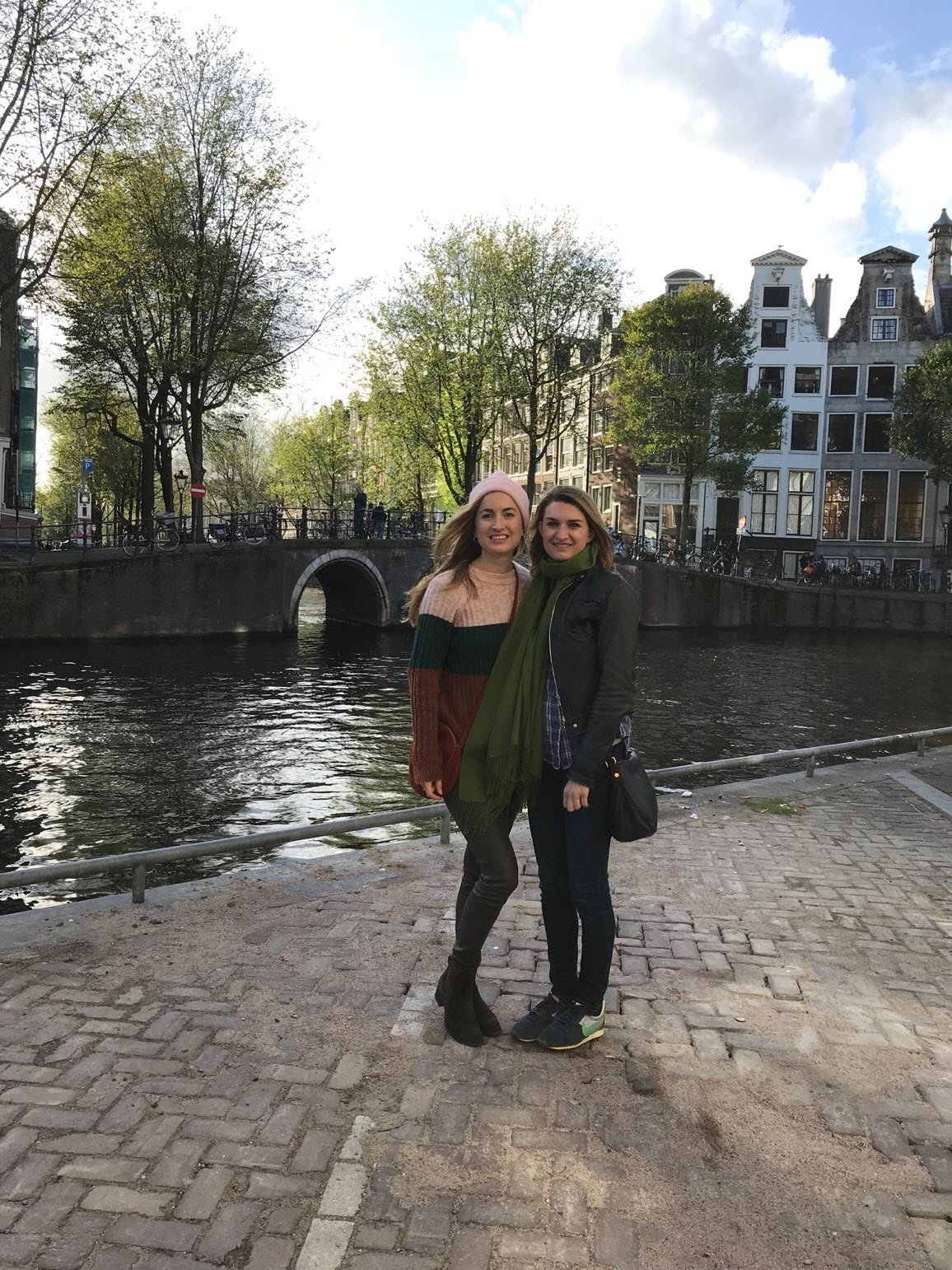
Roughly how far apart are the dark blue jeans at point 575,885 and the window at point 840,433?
160 ft

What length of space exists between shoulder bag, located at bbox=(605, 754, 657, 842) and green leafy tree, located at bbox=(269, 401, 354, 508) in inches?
2135

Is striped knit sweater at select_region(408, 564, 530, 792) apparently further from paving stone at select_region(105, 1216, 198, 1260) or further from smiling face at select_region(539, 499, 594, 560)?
paving stone at select_region(105, 1216, 198, 1260)

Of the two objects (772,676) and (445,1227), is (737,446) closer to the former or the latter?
(772,676)

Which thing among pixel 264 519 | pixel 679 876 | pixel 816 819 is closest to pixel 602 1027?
pixel 679 876

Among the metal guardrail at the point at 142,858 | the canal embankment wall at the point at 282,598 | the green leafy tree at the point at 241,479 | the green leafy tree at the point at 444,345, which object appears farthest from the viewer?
the green leafy tree at the point at 241,479

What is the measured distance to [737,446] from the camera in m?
40.2

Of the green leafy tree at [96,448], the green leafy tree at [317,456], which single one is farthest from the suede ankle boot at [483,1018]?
the green leafy tree at [317,456]

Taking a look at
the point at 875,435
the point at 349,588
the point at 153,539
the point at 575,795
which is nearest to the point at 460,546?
the point at 575,795

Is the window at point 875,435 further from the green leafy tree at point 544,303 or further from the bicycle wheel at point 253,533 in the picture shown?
the bicycle wheel at point 253,533

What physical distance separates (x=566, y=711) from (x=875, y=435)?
4926 cm

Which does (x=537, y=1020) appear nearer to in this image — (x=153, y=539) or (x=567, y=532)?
(x=567, y=532)

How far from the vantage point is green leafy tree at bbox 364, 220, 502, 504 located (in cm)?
3728

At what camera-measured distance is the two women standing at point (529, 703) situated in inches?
140

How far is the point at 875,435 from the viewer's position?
157 ft
